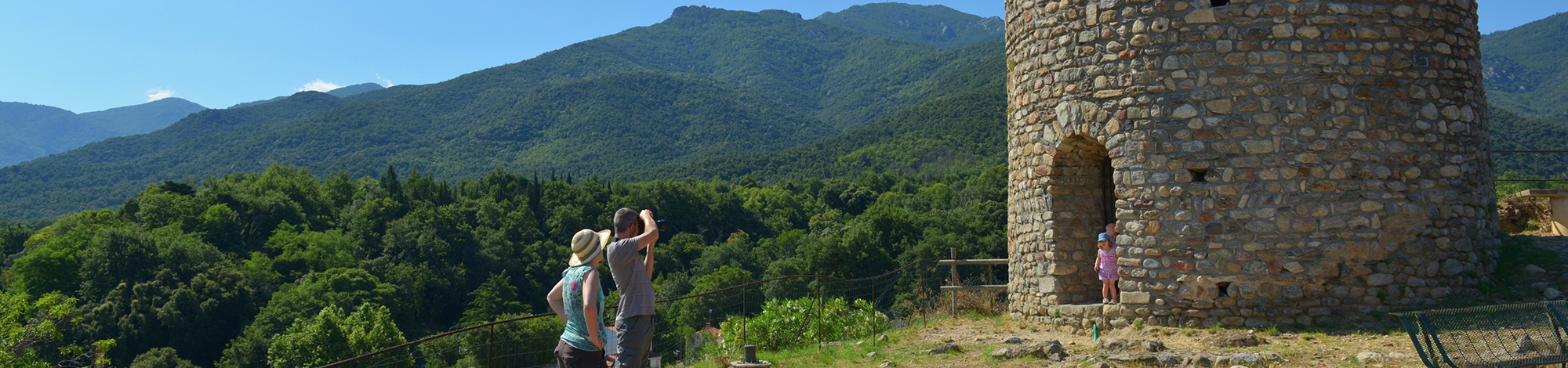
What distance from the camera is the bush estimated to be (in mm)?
10227

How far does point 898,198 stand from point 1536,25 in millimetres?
80640

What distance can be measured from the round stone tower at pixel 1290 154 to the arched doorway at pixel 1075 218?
793 millimetres

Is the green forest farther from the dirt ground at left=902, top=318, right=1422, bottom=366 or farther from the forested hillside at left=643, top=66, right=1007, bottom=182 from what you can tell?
the dirt ground at left=902, top=318, right=1422, bottom=366

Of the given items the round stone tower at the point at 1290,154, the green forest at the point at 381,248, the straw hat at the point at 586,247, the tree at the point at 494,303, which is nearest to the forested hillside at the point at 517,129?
the green forest at the point at 381,248

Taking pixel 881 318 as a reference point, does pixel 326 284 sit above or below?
below

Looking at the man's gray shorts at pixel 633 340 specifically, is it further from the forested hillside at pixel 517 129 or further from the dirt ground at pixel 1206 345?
the forested hillside at pixel 517 129

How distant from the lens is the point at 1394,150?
301 inches

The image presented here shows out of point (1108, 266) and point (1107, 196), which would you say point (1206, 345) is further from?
point (1107, 196)

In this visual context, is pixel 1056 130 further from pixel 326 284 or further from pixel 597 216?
pixel 597 216

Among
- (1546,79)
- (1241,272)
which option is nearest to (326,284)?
(1241,272)

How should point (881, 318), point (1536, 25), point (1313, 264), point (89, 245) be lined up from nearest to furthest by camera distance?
point (1313, 264)
point (881, 318)
point (89, 245)
point (1536, 25)

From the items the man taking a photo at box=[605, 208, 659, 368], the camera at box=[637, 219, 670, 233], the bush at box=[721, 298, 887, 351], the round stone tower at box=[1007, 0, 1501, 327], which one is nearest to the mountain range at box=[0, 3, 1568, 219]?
the bush at box=[721, 298, 887, 351]

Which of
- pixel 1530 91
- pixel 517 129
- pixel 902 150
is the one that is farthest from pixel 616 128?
pixel 1530 91

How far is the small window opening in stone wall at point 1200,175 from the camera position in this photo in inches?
307
